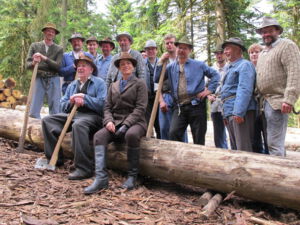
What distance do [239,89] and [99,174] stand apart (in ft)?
8.30

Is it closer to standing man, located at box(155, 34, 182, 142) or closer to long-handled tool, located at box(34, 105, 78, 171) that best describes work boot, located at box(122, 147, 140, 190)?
long-handled tool, located at box(34, 105, 78, 171)

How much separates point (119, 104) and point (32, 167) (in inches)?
75.3

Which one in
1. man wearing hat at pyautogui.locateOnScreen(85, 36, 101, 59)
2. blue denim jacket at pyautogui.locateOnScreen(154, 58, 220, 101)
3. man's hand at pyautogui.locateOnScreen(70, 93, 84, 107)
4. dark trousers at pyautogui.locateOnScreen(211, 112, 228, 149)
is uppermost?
man wearing hat at pyautogui.locateOnScreen(85, 36, 101, 59)

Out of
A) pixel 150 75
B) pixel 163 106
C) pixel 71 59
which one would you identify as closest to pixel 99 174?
pixel 163 106

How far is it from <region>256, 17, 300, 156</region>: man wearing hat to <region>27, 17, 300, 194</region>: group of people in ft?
0.04

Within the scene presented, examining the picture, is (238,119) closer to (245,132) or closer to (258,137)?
(245,132)

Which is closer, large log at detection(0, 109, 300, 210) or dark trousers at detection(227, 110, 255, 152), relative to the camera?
large log at detection(0, 109, 300, 210)

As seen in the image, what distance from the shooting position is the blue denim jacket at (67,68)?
22.0 ft

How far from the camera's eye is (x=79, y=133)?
15.8 feet

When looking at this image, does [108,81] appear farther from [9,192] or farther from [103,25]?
[103,25]

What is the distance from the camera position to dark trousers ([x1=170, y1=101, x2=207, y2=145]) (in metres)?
5.16

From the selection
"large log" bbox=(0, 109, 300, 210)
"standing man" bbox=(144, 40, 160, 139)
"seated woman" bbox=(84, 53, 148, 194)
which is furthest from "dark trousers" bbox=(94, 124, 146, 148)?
"standing man" bbox=(144, 40, 160, 139)

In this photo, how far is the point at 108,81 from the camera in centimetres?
598

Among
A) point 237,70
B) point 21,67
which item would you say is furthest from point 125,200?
point 21,67
